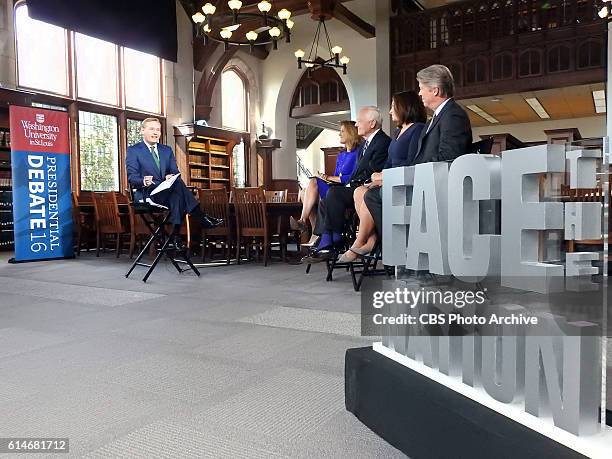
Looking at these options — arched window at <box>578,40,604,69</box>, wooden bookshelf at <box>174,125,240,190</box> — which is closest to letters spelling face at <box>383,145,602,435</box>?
arched window at <box>578,40,604,69</box>

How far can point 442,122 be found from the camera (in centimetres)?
254

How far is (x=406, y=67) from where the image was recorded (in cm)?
1059

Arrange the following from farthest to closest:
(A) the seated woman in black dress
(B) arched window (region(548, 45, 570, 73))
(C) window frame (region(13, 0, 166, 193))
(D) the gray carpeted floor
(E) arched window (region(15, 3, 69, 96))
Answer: (C) window frame (region(13, 0, 166, 193)) < (B) arched window (region(548, 45, 570, 73)) < (E) arched window (region(15, 3, 69, 96)) < (A) the seated woman in black dress < (D) the gray carpeted floor

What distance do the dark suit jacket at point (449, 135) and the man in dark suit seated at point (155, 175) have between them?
2.72 metres

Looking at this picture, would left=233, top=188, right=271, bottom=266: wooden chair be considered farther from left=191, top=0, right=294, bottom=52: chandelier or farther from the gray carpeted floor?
left=191, top=0, right=294, bottom=52: chandelier

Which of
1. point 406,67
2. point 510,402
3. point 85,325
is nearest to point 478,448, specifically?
point 510,402

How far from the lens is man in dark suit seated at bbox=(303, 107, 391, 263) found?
4.12m

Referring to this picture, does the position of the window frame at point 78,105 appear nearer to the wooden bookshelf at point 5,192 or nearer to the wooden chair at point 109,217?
the wooden bookshelf at point 5,192

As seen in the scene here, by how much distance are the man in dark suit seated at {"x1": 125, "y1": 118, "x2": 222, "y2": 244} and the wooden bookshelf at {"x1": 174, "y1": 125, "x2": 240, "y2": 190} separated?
21.0ft

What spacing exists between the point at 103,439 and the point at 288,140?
12820 mm

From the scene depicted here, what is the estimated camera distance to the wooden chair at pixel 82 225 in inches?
315

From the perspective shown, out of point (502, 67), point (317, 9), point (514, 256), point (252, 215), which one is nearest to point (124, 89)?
point (317, 9)

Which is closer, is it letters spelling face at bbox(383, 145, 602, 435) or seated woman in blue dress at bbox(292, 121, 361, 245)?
letters spelling face at bbox(383, 145, 602, 435)

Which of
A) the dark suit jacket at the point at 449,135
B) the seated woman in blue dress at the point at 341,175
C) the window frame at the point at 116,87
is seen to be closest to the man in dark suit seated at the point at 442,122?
the dark suit jacket at the point at 449,135
